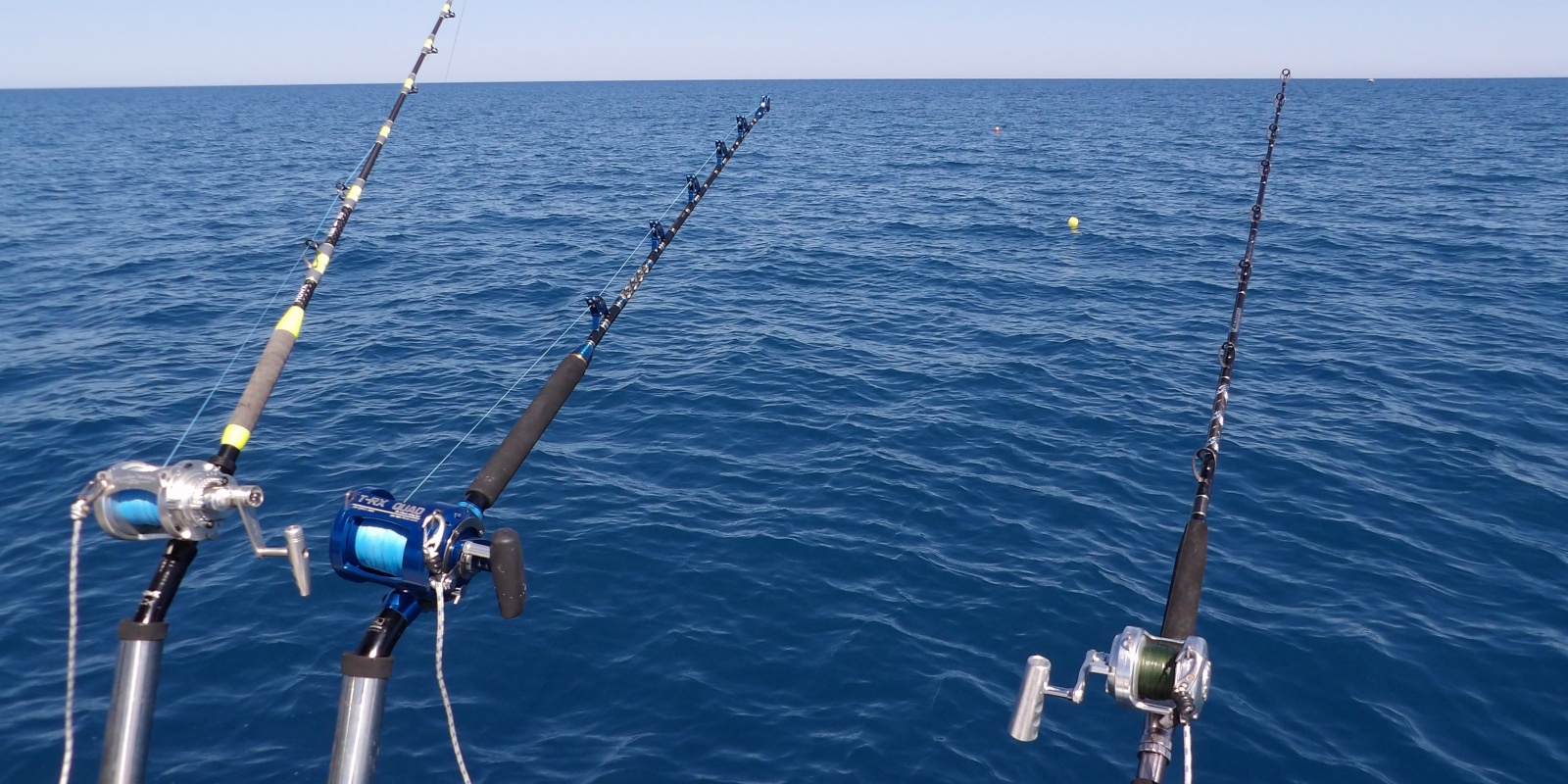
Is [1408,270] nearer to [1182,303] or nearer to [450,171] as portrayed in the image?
[1182,303]

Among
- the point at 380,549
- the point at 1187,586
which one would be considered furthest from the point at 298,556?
the point at 1187,586

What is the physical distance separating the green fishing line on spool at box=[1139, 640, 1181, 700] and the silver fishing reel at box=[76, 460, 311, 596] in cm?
362

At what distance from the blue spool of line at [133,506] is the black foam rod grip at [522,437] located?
1665 millimetres

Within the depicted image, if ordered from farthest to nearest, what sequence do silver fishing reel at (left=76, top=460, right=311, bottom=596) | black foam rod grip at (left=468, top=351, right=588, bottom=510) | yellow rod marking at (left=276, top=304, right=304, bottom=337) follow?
yellow rod marking at (left=276, top=304, right=304, bottom=337)
black foam rod grip at (left=468, top=351, right=588, bottom=510)
silver fishing reel at (left=76, top=460, right=311, bottom=596)

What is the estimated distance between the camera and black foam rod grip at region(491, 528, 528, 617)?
461 centimetres

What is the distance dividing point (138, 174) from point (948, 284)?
40775mm

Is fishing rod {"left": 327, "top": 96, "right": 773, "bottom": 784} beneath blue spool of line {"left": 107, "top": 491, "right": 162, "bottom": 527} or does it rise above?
beneath

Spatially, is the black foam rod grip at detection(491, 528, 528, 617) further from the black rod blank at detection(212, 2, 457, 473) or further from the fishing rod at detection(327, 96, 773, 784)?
the black rod blank at detection(212, 2, 457, 473)

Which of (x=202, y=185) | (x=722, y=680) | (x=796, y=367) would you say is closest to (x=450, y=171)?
(x=202, y=185)

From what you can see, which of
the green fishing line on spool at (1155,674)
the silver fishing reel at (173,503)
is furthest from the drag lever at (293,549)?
the green fishing line on spool at (1155,674)

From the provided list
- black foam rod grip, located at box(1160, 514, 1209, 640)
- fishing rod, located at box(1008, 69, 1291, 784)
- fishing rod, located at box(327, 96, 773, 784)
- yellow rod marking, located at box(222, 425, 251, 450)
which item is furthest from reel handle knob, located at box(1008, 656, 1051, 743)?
yellow rod marking, located at box(222, 425, 251, 450)

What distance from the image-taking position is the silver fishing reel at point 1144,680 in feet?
12.9

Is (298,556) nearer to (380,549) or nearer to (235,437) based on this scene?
(380,549)

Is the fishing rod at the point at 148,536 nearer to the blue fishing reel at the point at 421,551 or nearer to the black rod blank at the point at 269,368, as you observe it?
the blue fishing reel at the point at 421,551
